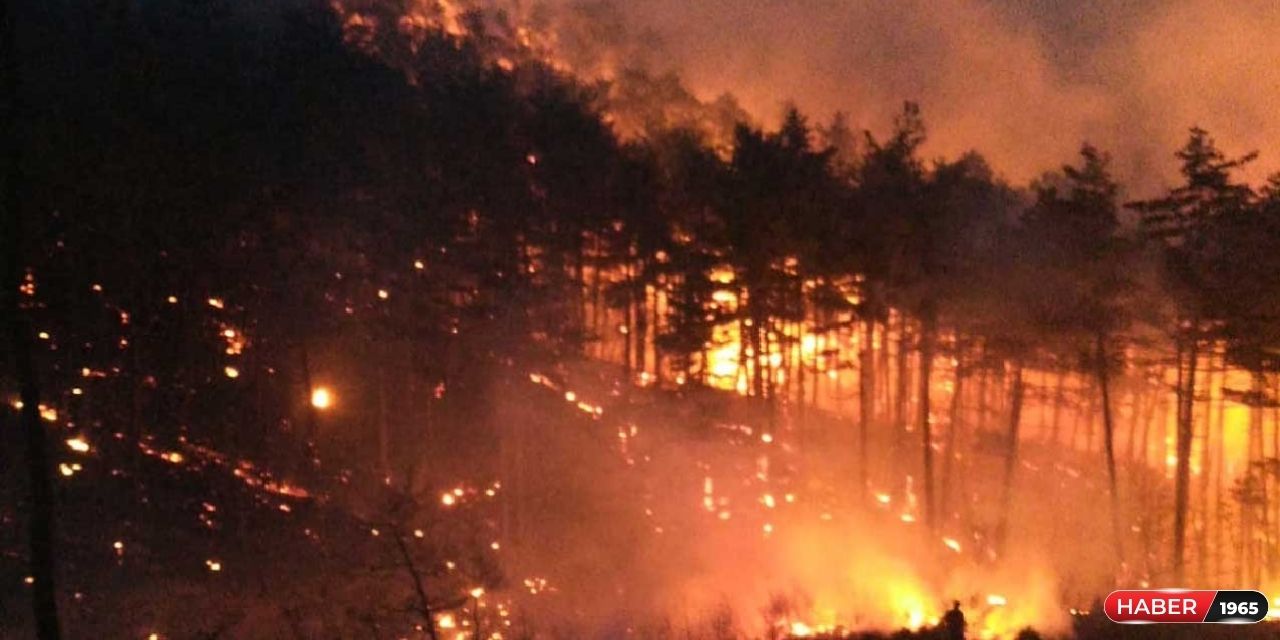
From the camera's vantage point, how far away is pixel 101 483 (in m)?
Answer: 21.8

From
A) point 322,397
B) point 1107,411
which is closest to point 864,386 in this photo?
point 1107,411

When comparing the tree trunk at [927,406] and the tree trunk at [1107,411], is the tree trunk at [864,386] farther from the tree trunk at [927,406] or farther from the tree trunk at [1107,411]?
the tree trunk at [1107,411]

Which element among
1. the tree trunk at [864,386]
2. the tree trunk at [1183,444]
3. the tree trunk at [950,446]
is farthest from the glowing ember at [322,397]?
the tree trunk at [1183,444]

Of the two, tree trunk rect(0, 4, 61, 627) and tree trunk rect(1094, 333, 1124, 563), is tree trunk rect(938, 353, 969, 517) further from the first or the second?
tree trunk rect(0, 4, 61, 627)

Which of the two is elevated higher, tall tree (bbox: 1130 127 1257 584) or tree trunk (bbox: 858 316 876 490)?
tall tree (bbox: 1130 127 1257 584)

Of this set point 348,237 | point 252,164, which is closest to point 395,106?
point 348,237

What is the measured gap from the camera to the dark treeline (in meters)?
23.2

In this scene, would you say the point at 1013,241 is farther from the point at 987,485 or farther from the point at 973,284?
the point at 987,485

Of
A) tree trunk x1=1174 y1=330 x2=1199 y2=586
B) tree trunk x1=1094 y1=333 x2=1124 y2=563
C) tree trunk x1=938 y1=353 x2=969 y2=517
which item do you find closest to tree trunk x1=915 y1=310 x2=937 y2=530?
tree trunk x1=938 y1=353 x2=969 y2=517

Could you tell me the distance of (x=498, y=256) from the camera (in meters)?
32.5

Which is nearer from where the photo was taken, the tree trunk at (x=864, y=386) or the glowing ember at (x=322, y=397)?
the glowing ember at (x=322, y=397)

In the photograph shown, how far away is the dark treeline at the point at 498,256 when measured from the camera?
2319 cm

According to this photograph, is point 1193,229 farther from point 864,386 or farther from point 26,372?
point 26,372

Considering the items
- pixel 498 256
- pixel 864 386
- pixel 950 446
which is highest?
pixel 498 256
